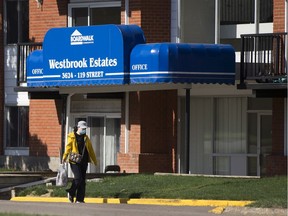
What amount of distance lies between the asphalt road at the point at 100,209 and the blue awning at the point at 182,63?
6039mm

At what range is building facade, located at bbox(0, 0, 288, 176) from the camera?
106 feet

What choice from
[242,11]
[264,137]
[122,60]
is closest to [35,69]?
[122,60]

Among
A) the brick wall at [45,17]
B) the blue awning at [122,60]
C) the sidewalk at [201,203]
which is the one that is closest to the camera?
the sidewalk at [201,203]

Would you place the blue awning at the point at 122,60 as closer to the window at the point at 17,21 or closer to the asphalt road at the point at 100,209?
the window at the point at 17,21

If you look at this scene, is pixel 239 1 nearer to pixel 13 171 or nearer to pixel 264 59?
pixel 264 59

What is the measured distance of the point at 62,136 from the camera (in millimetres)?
33875

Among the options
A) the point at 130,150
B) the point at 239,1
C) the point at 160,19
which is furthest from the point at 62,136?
the point at 239,1

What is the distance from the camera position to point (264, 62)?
100ft

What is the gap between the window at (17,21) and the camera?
3766 cm

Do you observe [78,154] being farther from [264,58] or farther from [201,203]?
[264,58]

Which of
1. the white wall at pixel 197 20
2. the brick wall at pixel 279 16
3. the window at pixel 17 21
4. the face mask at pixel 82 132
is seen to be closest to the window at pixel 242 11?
the white wall at pixel 197 20

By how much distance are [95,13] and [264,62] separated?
7009mm

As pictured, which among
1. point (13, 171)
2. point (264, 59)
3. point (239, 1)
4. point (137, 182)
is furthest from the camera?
point (13, 171)

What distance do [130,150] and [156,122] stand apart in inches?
45.4
